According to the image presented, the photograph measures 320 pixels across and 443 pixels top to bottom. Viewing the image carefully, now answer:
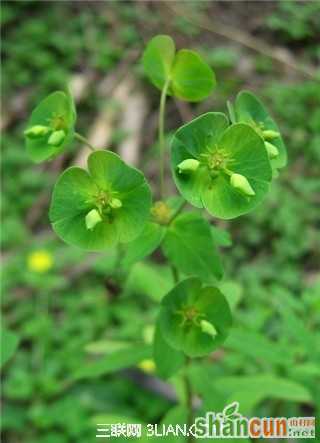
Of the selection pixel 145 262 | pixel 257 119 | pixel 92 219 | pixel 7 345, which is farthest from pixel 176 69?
pixel 145 262

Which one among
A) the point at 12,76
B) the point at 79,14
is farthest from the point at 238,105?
the point at 79,14

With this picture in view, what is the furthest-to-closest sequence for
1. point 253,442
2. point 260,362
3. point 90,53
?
point 90,53 → point 260,362 → point 253,442

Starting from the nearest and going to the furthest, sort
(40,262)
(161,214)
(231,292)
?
(161,214) < (231,292) < (40,262)

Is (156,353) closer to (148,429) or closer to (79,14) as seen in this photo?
(148,429)

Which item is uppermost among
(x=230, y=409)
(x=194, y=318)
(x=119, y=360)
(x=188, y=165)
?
(x=188, y=165)

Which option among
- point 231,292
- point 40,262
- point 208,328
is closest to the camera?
point 208,328

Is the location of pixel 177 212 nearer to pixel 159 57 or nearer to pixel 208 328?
pixel 208 328

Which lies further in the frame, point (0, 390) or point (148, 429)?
point (0, 390)
